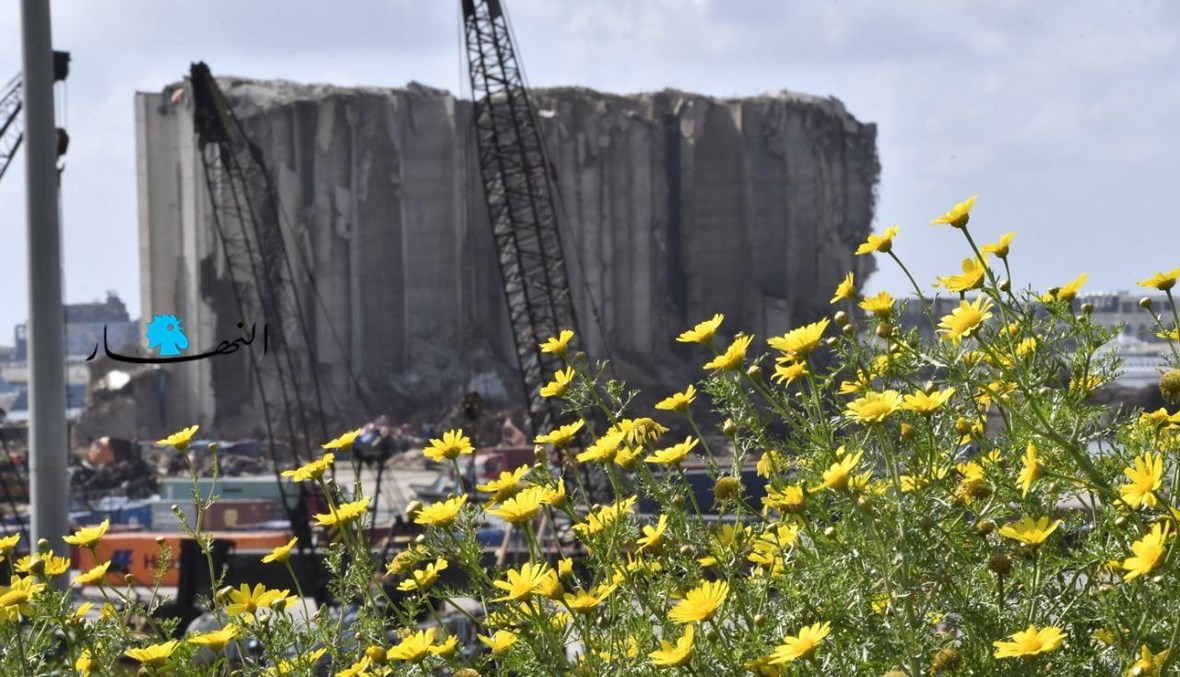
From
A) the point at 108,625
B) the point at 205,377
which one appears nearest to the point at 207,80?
the point at 205,377

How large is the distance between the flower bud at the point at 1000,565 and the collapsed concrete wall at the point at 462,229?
139 ft

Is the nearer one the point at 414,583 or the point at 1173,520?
the point at 1173,520

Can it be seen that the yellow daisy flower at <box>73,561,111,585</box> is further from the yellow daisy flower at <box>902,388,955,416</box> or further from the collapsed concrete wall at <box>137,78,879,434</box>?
the collapsed concrete wall at <box>137,78,879,434</box>

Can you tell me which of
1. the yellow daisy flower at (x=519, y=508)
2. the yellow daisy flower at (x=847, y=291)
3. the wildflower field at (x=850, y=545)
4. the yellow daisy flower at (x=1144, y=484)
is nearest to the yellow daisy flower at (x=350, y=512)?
the wildflower field at (x=850, y=545)

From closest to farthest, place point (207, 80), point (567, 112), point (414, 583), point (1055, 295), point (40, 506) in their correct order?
point (1055, 295) → point (414, 583) → point (40, 506) → point (207, 80) → point (567, 112)

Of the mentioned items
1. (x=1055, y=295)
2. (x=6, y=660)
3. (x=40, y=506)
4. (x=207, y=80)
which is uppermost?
(x=207, y=80)

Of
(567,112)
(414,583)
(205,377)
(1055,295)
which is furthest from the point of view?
(567,112)

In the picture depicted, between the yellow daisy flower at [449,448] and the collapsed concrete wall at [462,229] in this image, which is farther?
the collapsed concrete wall at [462,229]

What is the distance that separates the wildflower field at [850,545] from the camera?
6.48 feet

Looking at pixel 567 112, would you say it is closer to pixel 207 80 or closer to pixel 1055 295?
pixel 207 80

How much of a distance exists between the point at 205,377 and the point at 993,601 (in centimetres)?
4503

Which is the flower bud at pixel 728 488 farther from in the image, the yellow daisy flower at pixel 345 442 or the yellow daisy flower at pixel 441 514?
the yellow daisy flower at pixel 345 442

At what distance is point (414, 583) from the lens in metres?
2.51

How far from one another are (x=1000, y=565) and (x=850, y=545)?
197 millimetres
